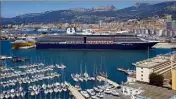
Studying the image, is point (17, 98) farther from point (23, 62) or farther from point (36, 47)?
point (36, 47)

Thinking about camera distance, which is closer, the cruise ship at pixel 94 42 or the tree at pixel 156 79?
the tree at pixel 156 79

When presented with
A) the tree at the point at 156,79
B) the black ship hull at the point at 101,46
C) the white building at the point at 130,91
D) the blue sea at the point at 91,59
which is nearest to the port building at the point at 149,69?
the tree at the point at 156,79

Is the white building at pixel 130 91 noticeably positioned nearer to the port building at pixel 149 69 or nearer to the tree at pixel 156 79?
the tree at pixel 156 79

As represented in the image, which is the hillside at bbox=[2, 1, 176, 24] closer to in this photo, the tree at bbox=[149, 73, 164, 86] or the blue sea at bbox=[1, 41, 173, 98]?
the blue sea at bbox=[1, 41, 173, 98]

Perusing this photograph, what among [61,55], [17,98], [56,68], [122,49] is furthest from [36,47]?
[17,98]

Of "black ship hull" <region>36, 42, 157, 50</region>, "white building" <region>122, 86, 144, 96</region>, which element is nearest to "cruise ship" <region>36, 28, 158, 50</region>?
"black ship hull" <region>36, 42, 157, 50</region>

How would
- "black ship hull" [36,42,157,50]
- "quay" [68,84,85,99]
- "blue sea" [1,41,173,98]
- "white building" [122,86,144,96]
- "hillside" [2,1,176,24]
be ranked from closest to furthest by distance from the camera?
1. "white building" [122,86,144,96]
2. "quay" [68,84,85,99]
3. "blue sea" [1,41,173,98]
4. "black ship hull" [36,42,157,50]
5. "hillside" [2,1,176,24]

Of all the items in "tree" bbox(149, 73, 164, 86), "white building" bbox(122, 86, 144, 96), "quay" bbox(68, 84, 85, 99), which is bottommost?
"quay" bbox(68, 84, 85, 99)

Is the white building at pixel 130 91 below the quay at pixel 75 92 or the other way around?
the other way around

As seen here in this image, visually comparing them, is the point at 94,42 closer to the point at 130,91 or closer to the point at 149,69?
the point at 149,69
